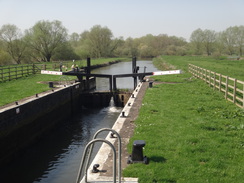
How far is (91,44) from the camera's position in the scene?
3223 inches

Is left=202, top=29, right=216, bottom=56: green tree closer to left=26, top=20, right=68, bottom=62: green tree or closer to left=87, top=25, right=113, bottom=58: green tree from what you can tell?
left=87, top=25, right=113, bottom=58: green tree

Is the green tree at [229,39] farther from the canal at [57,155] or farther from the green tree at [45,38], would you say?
the canal at [57,155]

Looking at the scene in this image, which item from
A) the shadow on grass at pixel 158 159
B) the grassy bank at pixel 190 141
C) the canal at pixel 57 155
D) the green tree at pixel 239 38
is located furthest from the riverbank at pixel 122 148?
the green tree at pixel 239 38

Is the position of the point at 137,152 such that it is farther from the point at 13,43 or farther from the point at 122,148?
the point at 13,43

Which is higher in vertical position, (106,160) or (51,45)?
(51,45)

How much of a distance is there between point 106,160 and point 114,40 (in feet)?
281

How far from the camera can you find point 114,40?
9062 cm

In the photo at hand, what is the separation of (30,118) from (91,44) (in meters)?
70.3

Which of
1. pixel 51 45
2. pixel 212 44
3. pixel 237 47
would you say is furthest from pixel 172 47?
pixel 51 45

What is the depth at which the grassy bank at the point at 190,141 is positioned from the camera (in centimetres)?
598

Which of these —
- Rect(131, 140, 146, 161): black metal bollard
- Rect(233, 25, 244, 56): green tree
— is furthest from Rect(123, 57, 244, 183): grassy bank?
Rect(233, 25, 244, 56): green tree

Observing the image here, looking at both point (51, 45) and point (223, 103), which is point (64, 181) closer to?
point (223, 103)

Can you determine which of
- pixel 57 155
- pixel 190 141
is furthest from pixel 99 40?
pixel 190 141

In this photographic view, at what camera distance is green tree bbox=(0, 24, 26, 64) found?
49250 millimetres
